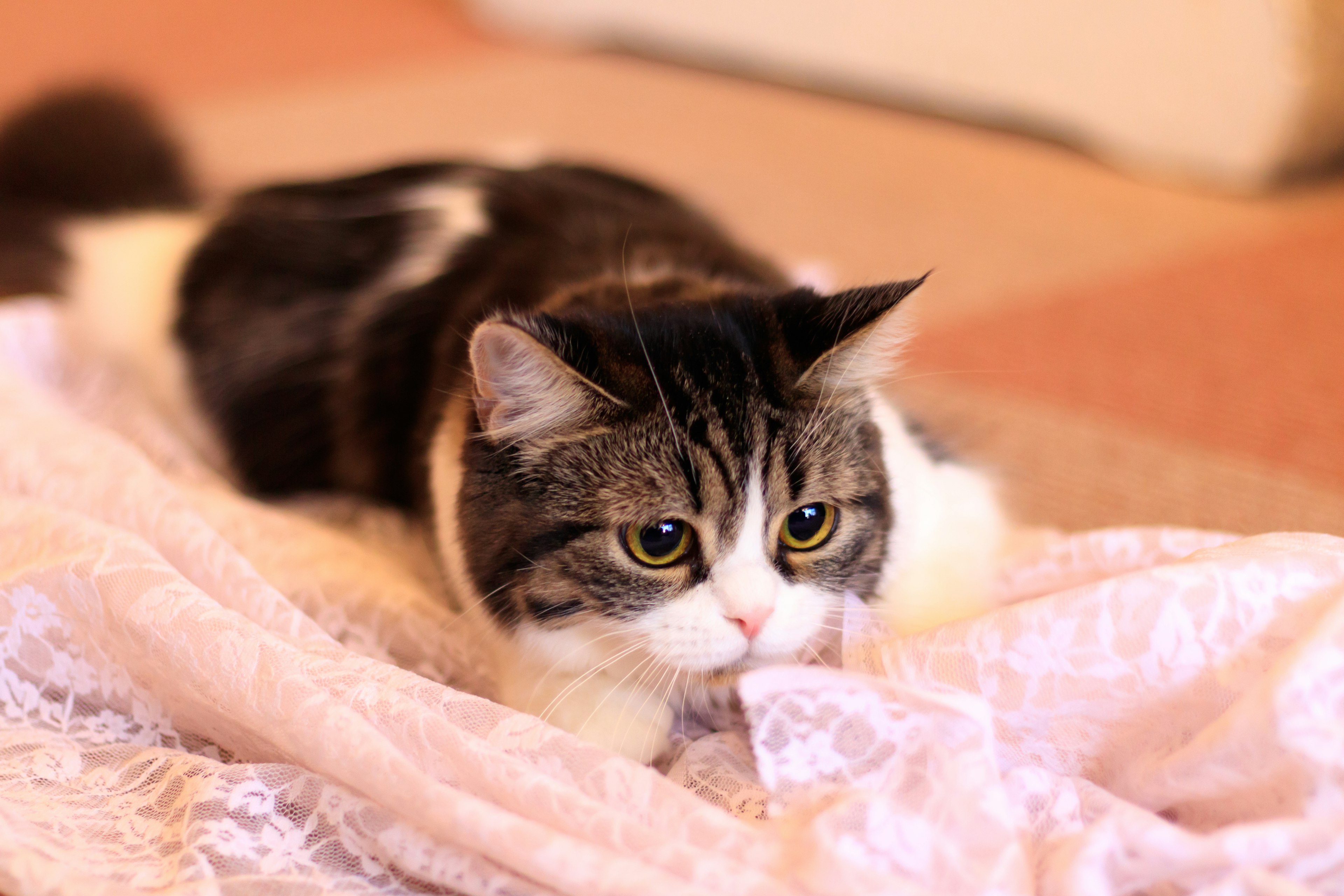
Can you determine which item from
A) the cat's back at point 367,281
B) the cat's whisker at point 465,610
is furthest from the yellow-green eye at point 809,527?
the cat's back at point 367,281

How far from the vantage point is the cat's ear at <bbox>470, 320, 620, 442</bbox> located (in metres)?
0.87

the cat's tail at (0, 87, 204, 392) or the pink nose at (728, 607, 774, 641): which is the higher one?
the cat's tail at (0, 87, 204, 392)

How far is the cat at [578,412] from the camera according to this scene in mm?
923

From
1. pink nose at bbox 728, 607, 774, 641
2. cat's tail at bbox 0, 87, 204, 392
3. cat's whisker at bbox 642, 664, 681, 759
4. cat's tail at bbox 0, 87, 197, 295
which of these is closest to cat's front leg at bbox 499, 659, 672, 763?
cat's whisker at bbox 642, 664, 681, 759

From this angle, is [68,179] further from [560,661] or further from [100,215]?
[560,661]

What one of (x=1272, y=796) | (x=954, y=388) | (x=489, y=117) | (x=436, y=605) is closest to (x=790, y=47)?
(x=489, y=117)

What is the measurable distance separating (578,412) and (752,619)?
0.23m

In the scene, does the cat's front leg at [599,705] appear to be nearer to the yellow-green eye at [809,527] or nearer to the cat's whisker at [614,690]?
the cat's whisker at [614,690]

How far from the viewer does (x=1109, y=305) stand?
201 centimetres

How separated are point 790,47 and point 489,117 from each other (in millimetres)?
950

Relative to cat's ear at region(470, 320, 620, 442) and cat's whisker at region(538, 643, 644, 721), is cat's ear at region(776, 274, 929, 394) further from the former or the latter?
cat's whisker at region(538, 643, 644, 721)

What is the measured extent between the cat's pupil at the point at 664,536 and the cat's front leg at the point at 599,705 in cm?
13

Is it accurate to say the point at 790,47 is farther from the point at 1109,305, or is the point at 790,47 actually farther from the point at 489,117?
the point at 1109,305

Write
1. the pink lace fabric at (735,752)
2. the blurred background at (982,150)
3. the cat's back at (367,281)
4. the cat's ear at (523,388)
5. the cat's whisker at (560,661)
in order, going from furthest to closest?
the blurred background at (982,150) < the cat's back at (367,281) < the cat's whisker at (560,661) < the cat's ear at (523,388) < the pink lace fabric at (735,752)
